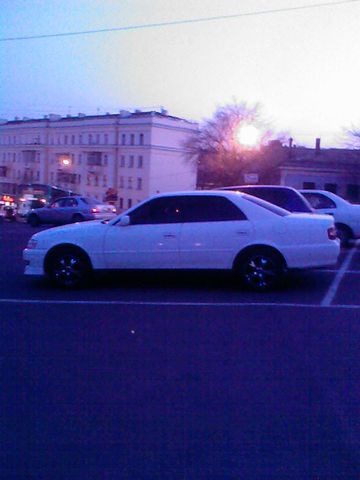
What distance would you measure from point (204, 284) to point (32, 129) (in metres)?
65.5

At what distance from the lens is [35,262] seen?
11.1 metres

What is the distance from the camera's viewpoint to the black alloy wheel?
10.6 metres

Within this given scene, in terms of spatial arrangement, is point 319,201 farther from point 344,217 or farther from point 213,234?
point 213,234

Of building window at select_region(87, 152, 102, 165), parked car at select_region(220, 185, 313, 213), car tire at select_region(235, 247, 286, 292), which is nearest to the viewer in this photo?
car tire at select_region(235, 247, 286, 292)

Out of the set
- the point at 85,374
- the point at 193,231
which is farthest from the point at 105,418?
the point at 193,231

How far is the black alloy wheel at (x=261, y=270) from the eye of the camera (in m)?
10.6

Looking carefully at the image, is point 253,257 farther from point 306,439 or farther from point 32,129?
point 32,129

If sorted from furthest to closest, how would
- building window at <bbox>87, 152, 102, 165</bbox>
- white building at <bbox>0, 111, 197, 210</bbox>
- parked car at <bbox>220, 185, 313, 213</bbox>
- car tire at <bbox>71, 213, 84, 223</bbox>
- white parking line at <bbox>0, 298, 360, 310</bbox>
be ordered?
building window at <bbox>87, 152, 102, 165</bbox>
white building at <bbox>0, 111, 197, 210</bbox>
car tire at <bbox>71, 213, 84, 223</bbox>
parked car at <bbox>220, 185, 313, 213</bbox>
white parking line at <bbox>0, 298, 360, 310</bbox>

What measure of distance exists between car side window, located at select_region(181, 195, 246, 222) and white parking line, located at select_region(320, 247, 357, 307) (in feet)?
6.05

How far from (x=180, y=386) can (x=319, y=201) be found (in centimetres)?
1359

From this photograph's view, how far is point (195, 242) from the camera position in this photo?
1066cm

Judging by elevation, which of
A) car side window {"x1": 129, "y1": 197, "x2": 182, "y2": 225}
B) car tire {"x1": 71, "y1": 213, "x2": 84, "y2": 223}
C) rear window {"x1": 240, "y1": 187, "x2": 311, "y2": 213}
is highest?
rear window {"x1": 240, "y1": 187, "x2": 311, "y2": 213}

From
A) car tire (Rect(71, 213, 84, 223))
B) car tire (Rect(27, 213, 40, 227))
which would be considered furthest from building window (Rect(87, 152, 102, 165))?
A: car tire (Rect(71, 213, 84, 223))

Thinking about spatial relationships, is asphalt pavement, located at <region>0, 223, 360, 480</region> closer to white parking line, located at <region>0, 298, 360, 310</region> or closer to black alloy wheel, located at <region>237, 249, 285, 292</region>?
white parking line, located at <region>0, 298, 360, 310</region>
